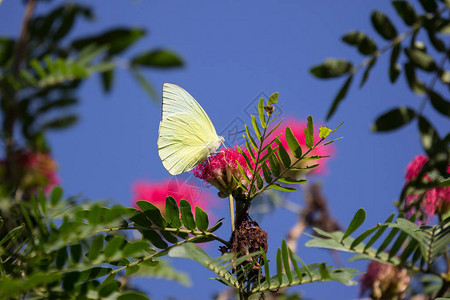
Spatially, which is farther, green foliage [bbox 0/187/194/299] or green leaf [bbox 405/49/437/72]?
green leaf [bbox 405/49/437/72]

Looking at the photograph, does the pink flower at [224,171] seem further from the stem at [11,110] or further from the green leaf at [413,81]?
the stem at [11,110]

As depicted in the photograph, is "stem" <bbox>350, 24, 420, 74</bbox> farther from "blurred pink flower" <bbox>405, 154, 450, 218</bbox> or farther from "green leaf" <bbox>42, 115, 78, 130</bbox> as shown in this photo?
"green leaf" <bbox>42, 115, 78, 130</bbox>

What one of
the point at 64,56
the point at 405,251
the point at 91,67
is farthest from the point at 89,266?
the point at 64,56

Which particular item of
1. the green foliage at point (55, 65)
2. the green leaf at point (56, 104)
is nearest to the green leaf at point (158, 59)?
the green foliage at point (55, 65)

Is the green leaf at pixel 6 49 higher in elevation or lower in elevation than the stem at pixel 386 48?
higher

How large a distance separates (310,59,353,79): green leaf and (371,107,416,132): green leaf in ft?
0.63

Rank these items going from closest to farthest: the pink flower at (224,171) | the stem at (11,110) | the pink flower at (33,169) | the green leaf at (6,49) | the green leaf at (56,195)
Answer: the green leaf at (56,195)
the pink flower at (224,171)
the stem at (11,110)
the green leaf at (6,49)
the pink flower at (33,169)

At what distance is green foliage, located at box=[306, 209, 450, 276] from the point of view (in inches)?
44.9

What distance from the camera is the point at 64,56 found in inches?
79.0

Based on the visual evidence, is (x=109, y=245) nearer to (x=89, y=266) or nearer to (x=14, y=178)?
(x=89, y=266)

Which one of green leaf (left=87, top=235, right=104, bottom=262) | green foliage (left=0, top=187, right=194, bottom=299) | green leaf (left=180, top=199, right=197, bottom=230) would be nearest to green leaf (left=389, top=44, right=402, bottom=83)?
green leaf (left=180, top=199, right=197, bottom=230)

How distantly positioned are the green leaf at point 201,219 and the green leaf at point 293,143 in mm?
268

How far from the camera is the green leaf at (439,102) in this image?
4.87 ft

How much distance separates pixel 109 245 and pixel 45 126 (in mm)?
1375
